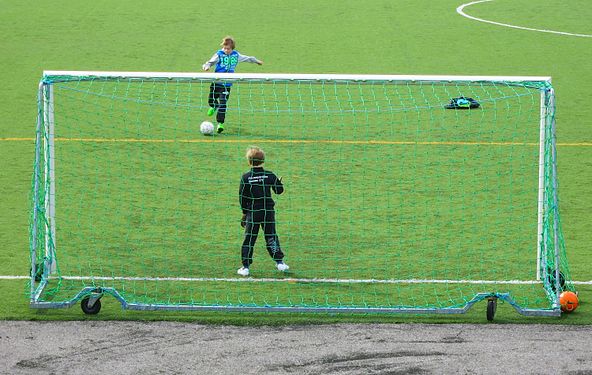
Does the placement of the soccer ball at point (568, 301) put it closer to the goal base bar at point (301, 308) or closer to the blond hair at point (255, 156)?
the goal base bar at point (301, 308)

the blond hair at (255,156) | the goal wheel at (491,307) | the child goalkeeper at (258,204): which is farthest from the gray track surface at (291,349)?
the blond hair at (255,156)

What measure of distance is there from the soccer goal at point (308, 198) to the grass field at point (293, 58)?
0.38 feet

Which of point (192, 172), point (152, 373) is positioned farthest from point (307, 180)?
point (152, 373)

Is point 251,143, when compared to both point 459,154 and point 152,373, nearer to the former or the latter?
point 459,154

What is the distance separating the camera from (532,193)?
53.5 ft

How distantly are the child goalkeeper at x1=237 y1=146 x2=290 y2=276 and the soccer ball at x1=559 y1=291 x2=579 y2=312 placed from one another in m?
3.24

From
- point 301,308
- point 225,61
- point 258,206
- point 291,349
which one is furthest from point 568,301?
point 225,61

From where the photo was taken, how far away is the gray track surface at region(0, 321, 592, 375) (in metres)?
A: 10.4

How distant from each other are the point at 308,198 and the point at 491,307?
4.98 m

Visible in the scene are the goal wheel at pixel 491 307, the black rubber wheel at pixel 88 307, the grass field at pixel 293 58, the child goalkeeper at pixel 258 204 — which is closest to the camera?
the goal wheel at pixel 491 307

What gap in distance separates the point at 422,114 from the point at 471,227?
5848 millimetres

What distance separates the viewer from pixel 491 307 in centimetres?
1148

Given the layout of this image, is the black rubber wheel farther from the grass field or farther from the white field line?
the white field line

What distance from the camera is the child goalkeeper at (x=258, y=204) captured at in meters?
12.7
